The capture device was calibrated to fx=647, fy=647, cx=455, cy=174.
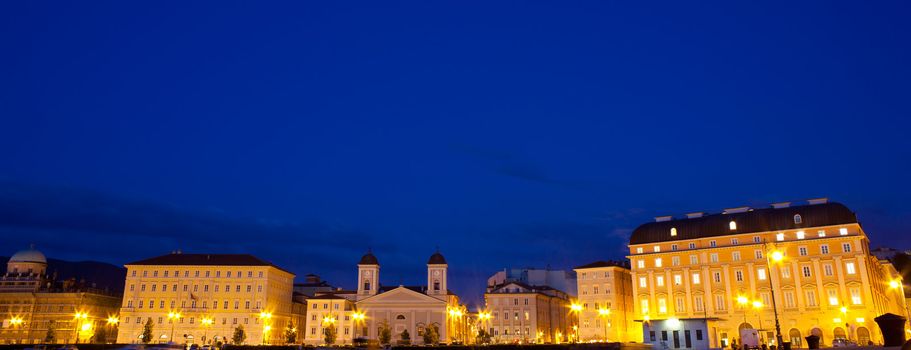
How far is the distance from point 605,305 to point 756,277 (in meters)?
21.0

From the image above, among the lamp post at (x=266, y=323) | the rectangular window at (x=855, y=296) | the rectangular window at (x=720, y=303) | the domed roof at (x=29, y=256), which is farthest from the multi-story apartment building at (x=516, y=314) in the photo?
the domed roof at (x=29, y=256)

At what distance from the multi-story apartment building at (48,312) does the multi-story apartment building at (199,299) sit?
6808 millimetres

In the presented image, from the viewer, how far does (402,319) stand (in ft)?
345

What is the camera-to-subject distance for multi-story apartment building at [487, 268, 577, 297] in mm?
127062

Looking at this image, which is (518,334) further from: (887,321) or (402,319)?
(887,321)

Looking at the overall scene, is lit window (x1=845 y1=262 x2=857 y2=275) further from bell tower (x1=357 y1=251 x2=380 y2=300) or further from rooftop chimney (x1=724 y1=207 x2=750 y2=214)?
bell tower (x1=357 y1=251 x2=380 y2=300)

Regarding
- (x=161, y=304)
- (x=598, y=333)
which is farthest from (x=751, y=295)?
(x=161, y=304)

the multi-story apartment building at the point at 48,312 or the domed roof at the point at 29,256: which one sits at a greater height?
the domed roof at the point at 29,256

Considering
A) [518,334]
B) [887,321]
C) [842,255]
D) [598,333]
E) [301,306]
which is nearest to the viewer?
[887,321]

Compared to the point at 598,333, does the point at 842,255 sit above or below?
above

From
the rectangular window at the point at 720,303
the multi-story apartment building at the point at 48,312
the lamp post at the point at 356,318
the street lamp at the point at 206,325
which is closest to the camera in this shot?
the rectangular window at the point at 720,303

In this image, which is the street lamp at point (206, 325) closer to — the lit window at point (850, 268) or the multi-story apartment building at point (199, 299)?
the multi-story apartment building at point (199, 299)

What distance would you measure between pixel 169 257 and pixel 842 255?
303 feet

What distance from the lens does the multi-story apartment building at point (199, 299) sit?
94.1 m
